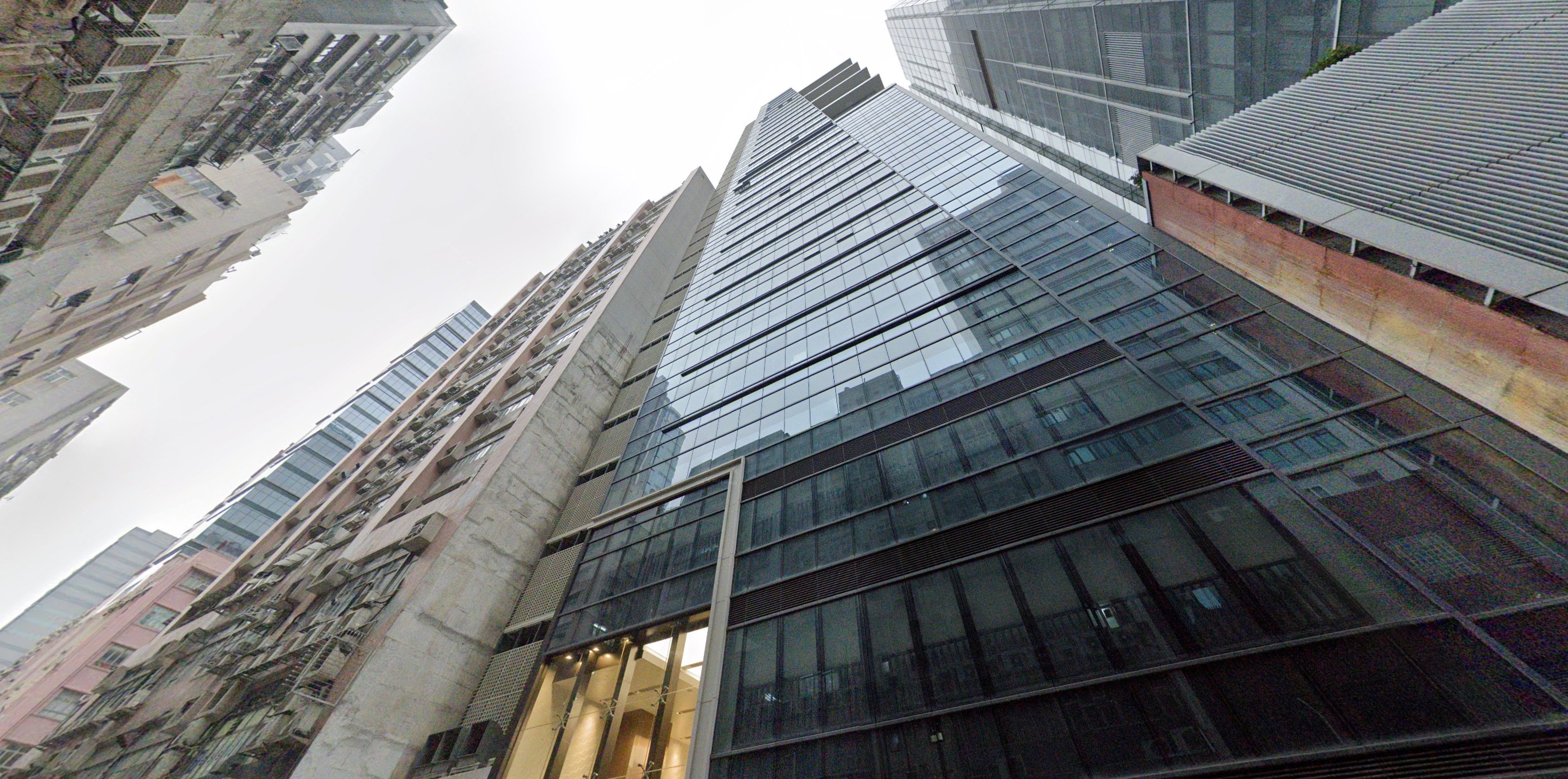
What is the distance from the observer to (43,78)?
40.1 feet

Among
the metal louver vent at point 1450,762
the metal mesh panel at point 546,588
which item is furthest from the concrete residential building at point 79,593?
the metal louver vent at point 1450,762

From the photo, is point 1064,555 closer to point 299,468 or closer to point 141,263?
point 141,263

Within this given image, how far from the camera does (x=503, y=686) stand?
52.2 ft

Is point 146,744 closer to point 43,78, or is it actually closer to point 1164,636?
point 43,78

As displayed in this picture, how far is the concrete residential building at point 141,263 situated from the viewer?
53.1 feet

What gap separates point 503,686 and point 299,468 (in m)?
64.6

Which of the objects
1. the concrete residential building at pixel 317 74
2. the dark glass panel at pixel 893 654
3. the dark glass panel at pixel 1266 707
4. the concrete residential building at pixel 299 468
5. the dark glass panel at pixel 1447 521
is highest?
the concrete residential building at pixel 317 74

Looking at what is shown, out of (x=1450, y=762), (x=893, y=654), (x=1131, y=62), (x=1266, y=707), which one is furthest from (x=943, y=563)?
(x=1131, y=62)

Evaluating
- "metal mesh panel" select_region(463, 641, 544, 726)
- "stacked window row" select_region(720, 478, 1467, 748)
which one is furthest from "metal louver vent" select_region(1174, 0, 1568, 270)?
"metal mesh panel" select_region(463, 641, 544, 726)

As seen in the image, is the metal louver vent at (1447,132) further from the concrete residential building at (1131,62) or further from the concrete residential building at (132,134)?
the concrete residential building at (132,134)

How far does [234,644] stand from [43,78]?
1858 centimetres

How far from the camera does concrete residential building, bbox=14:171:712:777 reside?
14.0m

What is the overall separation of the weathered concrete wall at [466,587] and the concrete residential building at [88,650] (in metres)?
30.9

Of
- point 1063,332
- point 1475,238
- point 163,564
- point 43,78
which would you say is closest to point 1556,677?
point 1475,238
